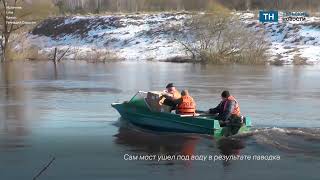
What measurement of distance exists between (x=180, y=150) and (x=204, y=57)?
49.5 m

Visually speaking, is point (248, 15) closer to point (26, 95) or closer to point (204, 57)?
point (204, 57)

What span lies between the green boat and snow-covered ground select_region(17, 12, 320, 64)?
153ft

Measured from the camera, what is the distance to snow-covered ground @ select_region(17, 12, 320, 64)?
2847 inches

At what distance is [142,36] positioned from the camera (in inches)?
3319

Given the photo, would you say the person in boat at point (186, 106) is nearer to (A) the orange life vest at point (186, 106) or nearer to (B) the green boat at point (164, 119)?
(A) the orange life vest at point (186, 106)

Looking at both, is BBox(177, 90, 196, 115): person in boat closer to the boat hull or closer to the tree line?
the boat hull

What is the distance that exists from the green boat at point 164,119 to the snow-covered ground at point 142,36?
46.7 meters

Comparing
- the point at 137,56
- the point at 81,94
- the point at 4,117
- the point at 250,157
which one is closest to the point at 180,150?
the point at 250,157

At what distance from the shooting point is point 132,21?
91688 mm

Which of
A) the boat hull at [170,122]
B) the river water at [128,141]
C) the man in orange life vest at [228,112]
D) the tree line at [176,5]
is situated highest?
the tree line at [176,5]

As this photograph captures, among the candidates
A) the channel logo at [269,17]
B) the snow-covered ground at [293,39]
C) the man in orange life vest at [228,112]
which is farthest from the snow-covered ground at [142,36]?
the man in orange life vest at [228,112]

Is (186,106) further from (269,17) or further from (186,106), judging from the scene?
(269,17)

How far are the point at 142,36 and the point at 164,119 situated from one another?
6520cm

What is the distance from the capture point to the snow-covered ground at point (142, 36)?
7231 cm
